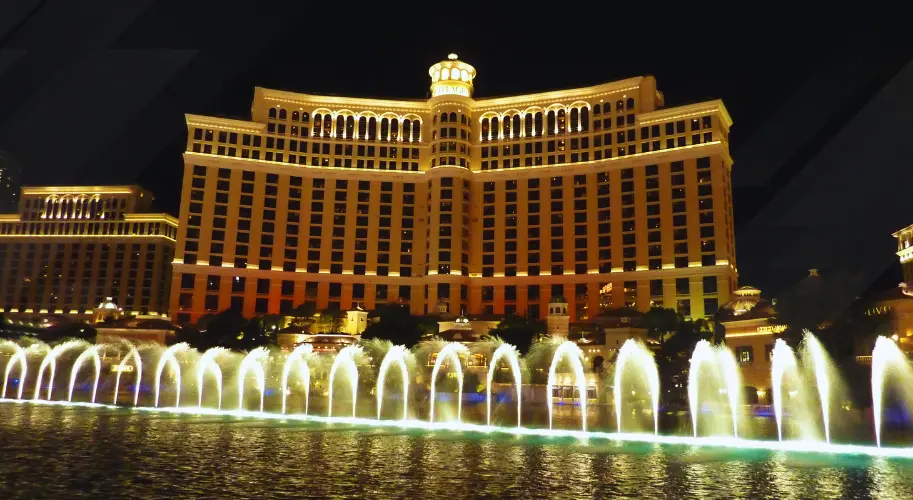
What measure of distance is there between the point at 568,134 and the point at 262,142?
2402 inches

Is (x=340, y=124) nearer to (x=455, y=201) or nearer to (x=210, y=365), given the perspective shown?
(x=455, y=201)

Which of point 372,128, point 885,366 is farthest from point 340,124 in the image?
point 885,366

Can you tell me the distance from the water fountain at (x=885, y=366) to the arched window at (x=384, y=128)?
102 metres

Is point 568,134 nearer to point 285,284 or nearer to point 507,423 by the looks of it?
point 285,284

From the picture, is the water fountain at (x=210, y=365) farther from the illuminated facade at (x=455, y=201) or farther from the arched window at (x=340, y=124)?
the arched window at (x=340, y=124)

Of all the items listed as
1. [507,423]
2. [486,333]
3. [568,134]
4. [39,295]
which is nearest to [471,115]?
[568,134]

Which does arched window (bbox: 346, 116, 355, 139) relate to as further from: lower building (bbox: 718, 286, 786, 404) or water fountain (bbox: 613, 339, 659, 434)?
lower building (bbox: 718, 286, 786, 404)

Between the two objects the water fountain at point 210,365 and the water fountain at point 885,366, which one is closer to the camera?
the water fountain at point 885,366

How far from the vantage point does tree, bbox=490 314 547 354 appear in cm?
9625

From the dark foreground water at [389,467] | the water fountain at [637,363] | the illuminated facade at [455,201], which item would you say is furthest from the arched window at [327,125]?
the dark foreground water at [389,467]

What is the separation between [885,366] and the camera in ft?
188

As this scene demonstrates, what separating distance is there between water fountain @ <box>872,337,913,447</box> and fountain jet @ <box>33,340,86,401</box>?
74.2m

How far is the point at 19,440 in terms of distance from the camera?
33.8m

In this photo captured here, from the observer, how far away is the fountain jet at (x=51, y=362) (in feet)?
239
